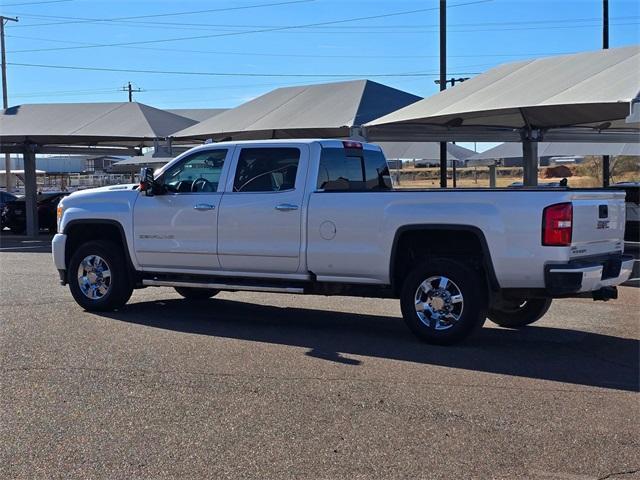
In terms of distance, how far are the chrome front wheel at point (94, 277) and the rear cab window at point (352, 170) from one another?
3.16 meters

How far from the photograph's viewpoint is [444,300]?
792cm

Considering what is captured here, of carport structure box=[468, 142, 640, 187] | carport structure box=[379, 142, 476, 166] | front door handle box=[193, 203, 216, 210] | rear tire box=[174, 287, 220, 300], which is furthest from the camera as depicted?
carport structure box=[379, 142, 476, 166]

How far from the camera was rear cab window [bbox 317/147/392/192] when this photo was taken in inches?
358

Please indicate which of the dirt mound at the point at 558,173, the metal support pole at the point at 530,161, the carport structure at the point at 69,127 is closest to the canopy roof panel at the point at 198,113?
the carport structure at the point at 69,127

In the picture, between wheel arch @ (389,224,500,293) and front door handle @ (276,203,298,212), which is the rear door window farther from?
wheel arch @ (389,224,500,293)

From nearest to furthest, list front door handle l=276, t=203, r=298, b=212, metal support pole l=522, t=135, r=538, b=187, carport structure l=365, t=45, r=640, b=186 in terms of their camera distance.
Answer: front door handle l=276, t=203, r=298, b=212 → carport structure l=365, t=45, r=640, b=186 → metal support pole l=522, t=135, r=538, b=187

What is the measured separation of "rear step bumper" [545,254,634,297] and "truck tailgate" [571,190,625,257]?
5.1 inches

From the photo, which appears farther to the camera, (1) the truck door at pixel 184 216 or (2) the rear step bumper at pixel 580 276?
(1) the truck door at pixel 184 216

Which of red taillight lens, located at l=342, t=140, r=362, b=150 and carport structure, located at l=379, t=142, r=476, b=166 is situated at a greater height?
carport structure, located at l=379, t=142, r=476, b=166

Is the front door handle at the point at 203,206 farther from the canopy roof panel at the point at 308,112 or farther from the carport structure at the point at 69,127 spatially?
the carport structure at the point at 69,127

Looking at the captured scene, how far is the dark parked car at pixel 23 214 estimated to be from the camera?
2962 centimetres

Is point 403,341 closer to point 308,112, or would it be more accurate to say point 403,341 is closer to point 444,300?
point 444,300

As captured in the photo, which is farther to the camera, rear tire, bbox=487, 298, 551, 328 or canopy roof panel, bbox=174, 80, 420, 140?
canopy roof panel, bbox=174, 80, 420, 140

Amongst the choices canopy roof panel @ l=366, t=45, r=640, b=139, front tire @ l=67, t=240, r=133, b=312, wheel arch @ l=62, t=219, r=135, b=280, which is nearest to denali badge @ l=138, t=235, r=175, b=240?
wheel arch @ l=62, t=219, r=135, b=280
